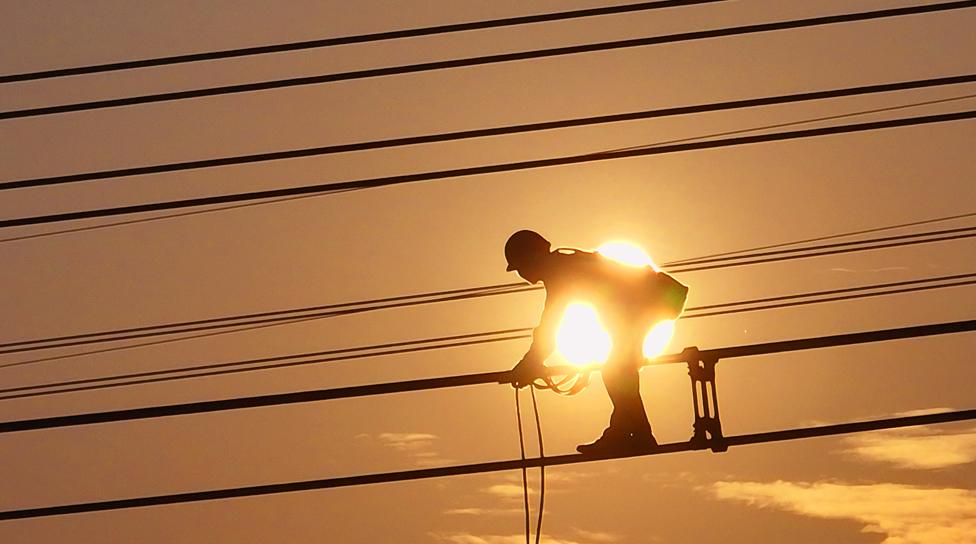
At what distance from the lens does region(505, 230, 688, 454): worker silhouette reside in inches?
449

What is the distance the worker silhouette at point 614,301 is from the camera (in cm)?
1140

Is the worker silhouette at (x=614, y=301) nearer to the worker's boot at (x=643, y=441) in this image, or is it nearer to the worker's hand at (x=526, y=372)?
the worker's boot at (x=643, y=441)

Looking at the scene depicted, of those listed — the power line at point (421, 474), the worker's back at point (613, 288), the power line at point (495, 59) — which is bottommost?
the power line at point (421, 474)

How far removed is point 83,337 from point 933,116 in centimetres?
750

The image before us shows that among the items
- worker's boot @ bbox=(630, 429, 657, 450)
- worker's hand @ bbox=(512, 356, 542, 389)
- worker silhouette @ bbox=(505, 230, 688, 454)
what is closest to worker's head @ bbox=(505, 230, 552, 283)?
worker silhouette @ bbox=(505, 230, 688, 454)

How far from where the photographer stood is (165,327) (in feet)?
49.9

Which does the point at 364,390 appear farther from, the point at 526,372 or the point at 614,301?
the point at 614,301

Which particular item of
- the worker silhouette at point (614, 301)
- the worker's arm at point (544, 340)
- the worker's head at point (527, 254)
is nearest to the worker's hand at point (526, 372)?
the worker's arm at point (544, 340)

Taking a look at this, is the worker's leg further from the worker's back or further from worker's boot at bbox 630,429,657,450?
→ the worker's back

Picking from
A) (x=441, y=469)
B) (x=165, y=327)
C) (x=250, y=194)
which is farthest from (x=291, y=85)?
(x=441, y=469)

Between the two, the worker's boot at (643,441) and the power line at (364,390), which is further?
the worker's boot at (643,441)

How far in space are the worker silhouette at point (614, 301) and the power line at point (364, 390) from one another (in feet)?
3.25

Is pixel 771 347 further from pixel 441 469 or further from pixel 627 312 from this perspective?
pixel 441 469

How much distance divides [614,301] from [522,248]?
2.59ft
